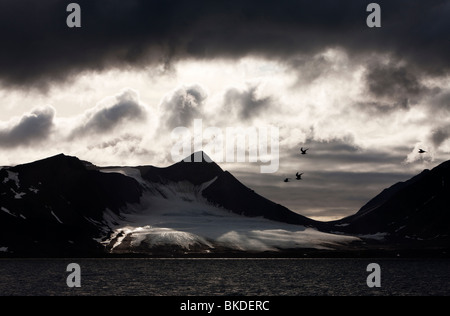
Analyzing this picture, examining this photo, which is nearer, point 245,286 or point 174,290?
point 174,290

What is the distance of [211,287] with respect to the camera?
157875 mm

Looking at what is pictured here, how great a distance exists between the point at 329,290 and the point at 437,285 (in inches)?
1370

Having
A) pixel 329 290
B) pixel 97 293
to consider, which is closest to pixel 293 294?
pixel 329 290
